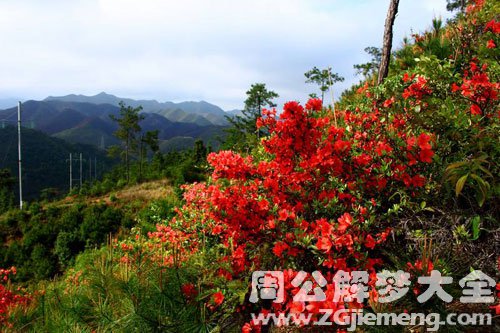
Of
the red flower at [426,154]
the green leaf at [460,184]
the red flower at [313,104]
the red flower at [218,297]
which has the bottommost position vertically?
the red flower at [218,297]

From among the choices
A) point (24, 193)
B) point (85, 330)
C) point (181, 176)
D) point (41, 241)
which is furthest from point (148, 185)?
point (24, 193)

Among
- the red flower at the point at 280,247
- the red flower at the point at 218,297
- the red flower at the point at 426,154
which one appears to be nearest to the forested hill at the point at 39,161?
the red flower at the point at 218,297

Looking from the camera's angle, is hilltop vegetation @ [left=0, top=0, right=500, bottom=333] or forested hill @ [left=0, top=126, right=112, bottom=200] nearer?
hilltop vegetation @ [left=0, top=0, right=500, bottom=333]

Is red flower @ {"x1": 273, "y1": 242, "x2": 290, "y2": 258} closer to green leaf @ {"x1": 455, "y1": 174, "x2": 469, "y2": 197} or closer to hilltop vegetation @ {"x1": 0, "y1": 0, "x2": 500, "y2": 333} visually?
hilltop vegetation @ {"x1": 0, "y1": 0, "x2": 500, "y2": 333}

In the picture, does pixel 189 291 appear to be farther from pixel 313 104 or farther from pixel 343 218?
pixel 313 104

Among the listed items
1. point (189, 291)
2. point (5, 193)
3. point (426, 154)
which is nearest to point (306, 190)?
point (426, 154)

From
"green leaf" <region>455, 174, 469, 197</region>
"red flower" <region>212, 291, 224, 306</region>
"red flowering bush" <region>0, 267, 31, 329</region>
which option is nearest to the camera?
"green leaf" <region>455, 174, 469, 197</region>

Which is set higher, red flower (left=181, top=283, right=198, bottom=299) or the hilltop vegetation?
the hilltop vegetation

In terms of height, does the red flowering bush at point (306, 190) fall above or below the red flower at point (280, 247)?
above

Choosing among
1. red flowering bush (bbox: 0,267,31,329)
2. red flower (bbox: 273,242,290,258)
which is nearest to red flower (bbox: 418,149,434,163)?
red flower (bbox: 273,242,290,258)

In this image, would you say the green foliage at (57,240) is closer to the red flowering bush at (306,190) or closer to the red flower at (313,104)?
the red flowering bush at (306,190)

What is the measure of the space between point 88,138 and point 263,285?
187692 mm

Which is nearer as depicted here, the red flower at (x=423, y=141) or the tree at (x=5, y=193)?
the red flower at (x=423, y=141)

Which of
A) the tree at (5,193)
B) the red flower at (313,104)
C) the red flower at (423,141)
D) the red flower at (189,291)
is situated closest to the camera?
the red flower at (423,141)
